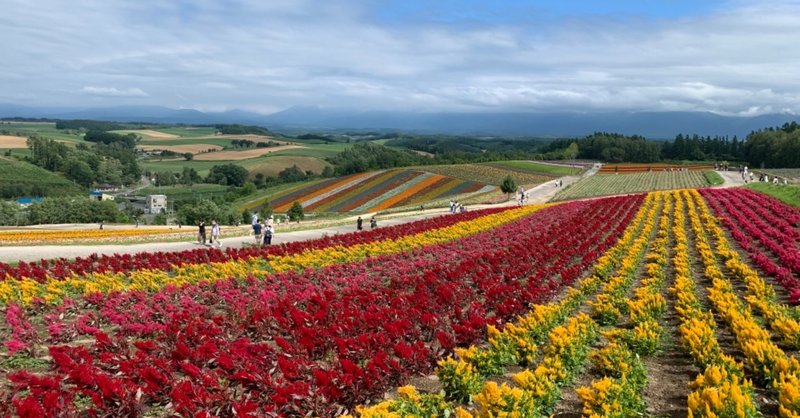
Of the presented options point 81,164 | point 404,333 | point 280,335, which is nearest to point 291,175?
point 81,164

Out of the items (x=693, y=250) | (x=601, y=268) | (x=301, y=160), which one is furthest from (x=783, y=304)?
(x=301, y=160)

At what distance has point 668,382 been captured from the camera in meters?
7.78

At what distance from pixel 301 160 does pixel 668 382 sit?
151 metres

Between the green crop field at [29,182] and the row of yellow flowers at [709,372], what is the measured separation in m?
121

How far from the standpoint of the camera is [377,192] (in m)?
84.6

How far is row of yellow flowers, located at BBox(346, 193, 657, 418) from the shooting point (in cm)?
626

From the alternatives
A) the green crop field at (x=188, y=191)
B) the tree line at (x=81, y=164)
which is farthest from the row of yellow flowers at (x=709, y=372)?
the tree line at (x=81, y=164)

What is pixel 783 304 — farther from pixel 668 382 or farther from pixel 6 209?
pixel 6 209

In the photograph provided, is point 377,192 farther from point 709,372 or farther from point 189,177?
point 709,372

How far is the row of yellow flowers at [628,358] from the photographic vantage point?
639 cm

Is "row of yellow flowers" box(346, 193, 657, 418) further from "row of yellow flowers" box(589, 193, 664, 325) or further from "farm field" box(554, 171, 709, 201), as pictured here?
"farm field" box(554, 171, 709, 201)

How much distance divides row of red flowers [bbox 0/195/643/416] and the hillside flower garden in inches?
1.4

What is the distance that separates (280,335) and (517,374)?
14.1 feet

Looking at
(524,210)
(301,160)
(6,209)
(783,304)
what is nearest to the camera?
(783,304)
